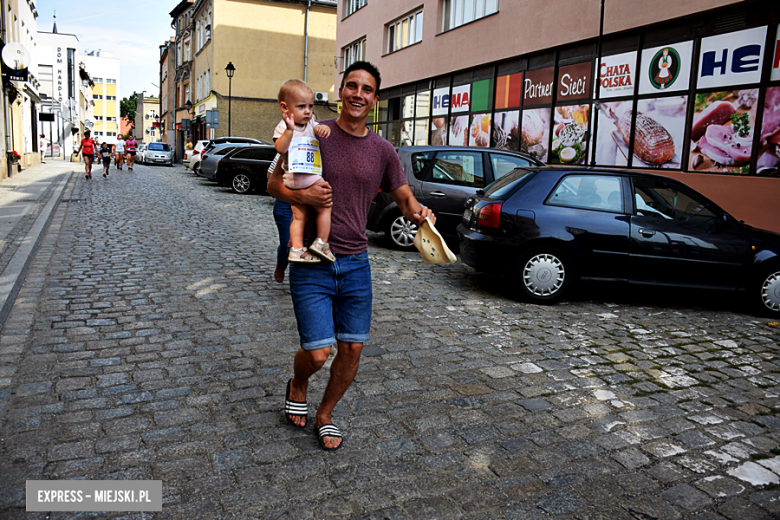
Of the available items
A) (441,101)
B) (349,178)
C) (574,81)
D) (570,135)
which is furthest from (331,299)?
(441,101)

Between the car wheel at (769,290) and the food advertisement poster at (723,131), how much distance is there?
531 centimetres

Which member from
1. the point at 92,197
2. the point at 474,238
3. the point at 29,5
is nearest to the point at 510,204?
the point at 474,238

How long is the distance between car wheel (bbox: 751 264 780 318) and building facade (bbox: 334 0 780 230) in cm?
474

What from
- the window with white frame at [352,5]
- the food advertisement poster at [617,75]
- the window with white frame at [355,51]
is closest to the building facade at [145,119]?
the window with white frame at [352,5]

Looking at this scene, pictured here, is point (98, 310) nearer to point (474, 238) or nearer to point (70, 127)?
point (474, 238)

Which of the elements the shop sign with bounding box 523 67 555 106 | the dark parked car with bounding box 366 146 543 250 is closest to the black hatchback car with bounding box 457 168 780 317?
the dark parked car with bounding box 366 146 543 250

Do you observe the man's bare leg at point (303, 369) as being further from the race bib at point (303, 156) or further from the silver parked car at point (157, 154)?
the silver parked car at point (157, 154)

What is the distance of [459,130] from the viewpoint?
67.0 feet

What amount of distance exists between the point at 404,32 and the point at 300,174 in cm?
2263

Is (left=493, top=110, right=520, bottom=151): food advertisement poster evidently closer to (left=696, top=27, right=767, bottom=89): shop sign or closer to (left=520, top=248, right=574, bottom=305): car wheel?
(left=696, top=27, right=767, bottom=89): shop sign

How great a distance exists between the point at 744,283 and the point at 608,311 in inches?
58.5

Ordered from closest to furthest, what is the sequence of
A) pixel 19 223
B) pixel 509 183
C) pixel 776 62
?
pixel 509 183 < pixel 776 62 < pixel 19 223

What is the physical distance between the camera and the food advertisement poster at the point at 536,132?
1606 cm

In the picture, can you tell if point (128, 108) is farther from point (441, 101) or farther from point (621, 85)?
point (621, 85)
